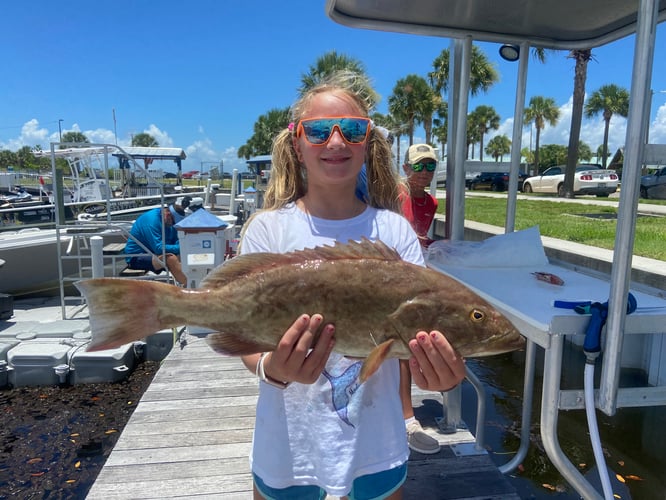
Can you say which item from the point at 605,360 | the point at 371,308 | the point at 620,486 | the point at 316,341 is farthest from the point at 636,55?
the point at 620,486

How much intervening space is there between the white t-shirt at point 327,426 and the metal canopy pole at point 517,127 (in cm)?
249

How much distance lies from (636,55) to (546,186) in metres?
27.9

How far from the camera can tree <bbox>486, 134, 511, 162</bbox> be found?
88.6 metres

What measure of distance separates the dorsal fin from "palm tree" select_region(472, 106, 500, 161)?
6979 centimetres

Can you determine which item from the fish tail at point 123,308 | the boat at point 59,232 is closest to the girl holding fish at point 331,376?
the fish tail at point 123,308

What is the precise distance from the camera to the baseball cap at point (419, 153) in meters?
4.39

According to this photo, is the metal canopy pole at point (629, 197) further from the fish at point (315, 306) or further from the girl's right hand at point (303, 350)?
the girl's right hand at point (303, 350)

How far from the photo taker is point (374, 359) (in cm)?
148

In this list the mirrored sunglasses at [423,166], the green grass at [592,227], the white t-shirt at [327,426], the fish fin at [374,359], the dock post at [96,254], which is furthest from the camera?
the green grass at [592,227]

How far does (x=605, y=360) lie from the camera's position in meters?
1.84

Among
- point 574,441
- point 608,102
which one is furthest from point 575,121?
point 608,102

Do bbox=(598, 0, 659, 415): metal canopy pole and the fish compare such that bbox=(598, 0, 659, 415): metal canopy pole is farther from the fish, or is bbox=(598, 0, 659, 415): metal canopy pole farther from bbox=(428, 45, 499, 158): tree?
bbox=(428, 45, 499, 158): tree

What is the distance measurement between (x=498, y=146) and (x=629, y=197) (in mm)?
95606

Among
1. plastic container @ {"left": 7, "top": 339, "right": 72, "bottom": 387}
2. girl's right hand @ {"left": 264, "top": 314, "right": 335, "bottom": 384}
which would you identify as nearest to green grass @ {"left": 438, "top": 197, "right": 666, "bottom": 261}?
girl's right hand @ {"left": 264, "top": 314, "right": 335, "bottom": 384}
